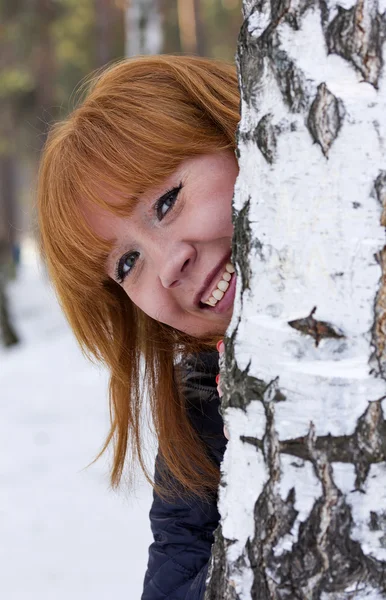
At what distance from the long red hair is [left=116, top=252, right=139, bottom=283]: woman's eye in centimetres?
5

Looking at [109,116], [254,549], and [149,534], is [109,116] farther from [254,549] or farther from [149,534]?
[149,534]

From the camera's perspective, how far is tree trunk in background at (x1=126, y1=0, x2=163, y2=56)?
26.3ft

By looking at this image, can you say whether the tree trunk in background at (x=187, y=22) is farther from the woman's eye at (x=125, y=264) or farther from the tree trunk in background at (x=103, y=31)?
the woman's eye at (x=125, y=264)

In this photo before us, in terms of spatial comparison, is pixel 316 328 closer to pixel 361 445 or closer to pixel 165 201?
pixel 361 445

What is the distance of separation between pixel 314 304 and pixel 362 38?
359 mm

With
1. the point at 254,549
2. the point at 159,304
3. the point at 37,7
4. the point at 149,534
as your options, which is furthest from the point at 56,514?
the point at 37,7

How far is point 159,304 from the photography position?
176 centimetres

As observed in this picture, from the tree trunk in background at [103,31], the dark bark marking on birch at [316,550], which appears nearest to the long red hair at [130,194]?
the dark bark marking on birch at [316,550]

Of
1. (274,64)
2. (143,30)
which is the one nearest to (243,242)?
(274,64)

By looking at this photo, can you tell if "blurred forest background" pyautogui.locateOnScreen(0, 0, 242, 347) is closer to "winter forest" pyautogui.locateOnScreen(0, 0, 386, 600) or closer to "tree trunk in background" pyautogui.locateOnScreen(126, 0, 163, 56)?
"tree trunk in background" pyautogui.locateOnScreen(126, 0, 163, 56)

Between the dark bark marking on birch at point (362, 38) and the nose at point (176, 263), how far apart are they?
2.46 ft

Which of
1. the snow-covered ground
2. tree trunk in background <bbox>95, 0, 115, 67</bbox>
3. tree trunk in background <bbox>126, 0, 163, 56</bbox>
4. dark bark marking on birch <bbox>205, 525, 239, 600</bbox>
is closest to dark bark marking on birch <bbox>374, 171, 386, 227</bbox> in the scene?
dark bark marking on birch <bbox>205, 525, 239, 600</bbox>

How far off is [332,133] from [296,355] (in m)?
0.31

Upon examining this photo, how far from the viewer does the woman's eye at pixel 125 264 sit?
5.81ft
